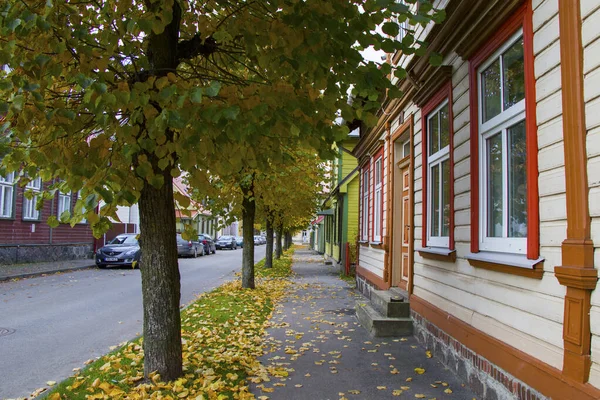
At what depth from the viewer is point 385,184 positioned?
31.7 ft

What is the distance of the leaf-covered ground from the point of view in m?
4.11

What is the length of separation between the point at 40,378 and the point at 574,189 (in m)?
5.23

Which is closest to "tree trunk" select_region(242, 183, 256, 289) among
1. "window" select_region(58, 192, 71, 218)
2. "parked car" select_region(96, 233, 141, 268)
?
"parked car" select_region(96, 233, 141, 268)

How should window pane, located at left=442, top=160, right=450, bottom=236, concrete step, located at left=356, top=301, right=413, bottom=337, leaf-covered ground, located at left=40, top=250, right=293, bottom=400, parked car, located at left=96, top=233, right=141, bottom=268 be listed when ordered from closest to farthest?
leaf-covered ground, located at left=40, top=250, right=293, bottom=400
window pane, located at left=442, top=160, right=450, bottom=236
concrete step, located at left=356, top=301, right=413, bottom=337
parked car, located at left=96, top=233, right=141, bottom=268

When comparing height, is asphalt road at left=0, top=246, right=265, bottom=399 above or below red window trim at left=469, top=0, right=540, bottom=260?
below

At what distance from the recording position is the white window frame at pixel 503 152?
383 centimetres

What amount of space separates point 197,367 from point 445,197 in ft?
11.7

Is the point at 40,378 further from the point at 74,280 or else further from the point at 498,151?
the point at 74,280

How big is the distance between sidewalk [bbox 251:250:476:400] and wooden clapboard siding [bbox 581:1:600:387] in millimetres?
1848

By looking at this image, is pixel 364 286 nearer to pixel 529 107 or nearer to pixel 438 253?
pixel 438 253

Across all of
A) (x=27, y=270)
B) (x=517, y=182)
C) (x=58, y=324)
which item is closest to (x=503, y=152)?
(x=517, y=182)

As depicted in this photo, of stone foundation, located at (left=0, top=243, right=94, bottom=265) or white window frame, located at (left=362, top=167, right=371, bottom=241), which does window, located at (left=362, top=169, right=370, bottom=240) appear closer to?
white window frame, located at (left=362, top=167, right=371, bottom=241)

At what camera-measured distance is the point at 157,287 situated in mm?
4367

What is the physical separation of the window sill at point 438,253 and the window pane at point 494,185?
2.95 feet
